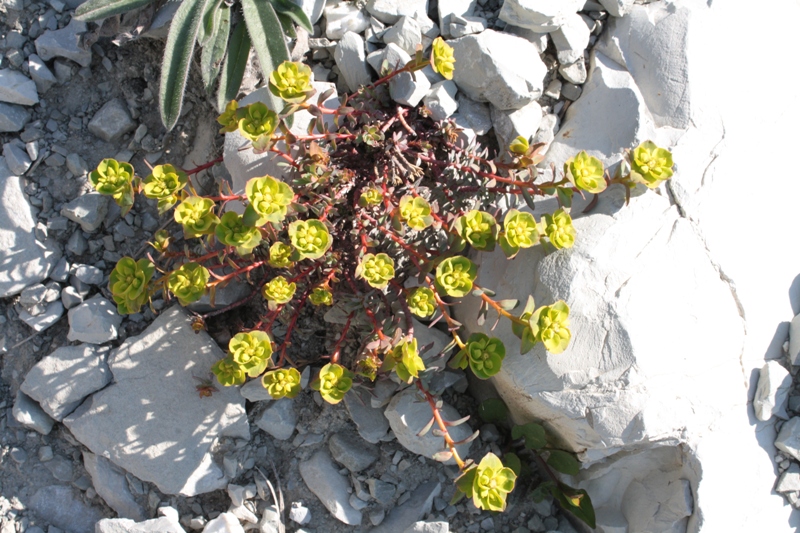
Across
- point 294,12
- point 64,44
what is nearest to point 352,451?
point 294,12

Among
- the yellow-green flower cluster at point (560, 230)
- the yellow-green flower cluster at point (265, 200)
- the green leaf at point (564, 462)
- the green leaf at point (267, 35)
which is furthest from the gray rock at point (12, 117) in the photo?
the green leaf at point (564, 462)

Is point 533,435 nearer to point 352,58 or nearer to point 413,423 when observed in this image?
point 413,423

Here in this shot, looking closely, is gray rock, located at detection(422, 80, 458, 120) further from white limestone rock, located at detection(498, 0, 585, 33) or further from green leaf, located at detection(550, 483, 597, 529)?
green leaf, located at detection(550, 483, 597, 529)

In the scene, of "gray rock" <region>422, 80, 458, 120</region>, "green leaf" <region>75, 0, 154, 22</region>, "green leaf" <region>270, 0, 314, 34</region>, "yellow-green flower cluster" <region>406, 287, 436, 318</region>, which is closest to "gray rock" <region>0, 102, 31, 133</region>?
"green leaf" <region>75, 0, 154, 22</region>

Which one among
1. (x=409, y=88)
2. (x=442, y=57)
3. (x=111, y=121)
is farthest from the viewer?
(x=111, y=121)

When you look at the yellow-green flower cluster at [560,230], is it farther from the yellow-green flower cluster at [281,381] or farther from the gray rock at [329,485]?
the gray rock at [329,485]

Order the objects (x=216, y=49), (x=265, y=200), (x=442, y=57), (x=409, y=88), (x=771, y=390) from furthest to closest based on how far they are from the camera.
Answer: (x=216, y=49)
(x=409, y=88)
(x=771, y=390)
(x=442, y=57)
(x=265, y=200)

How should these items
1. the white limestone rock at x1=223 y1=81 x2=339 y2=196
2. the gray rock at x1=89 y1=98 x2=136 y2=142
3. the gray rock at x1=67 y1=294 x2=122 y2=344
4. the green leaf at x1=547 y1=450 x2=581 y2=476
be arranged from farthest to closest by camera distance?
the gray rock at x1=89 y1=98 x2=136 y2=142, the gray rock at x1=67 y1=294 x2=122 y2=344, the white limestone rock at x1=223 y1=81 x2=339 y2=196, the green leaf at x1=547 y1=450 x2=581 y2=476
